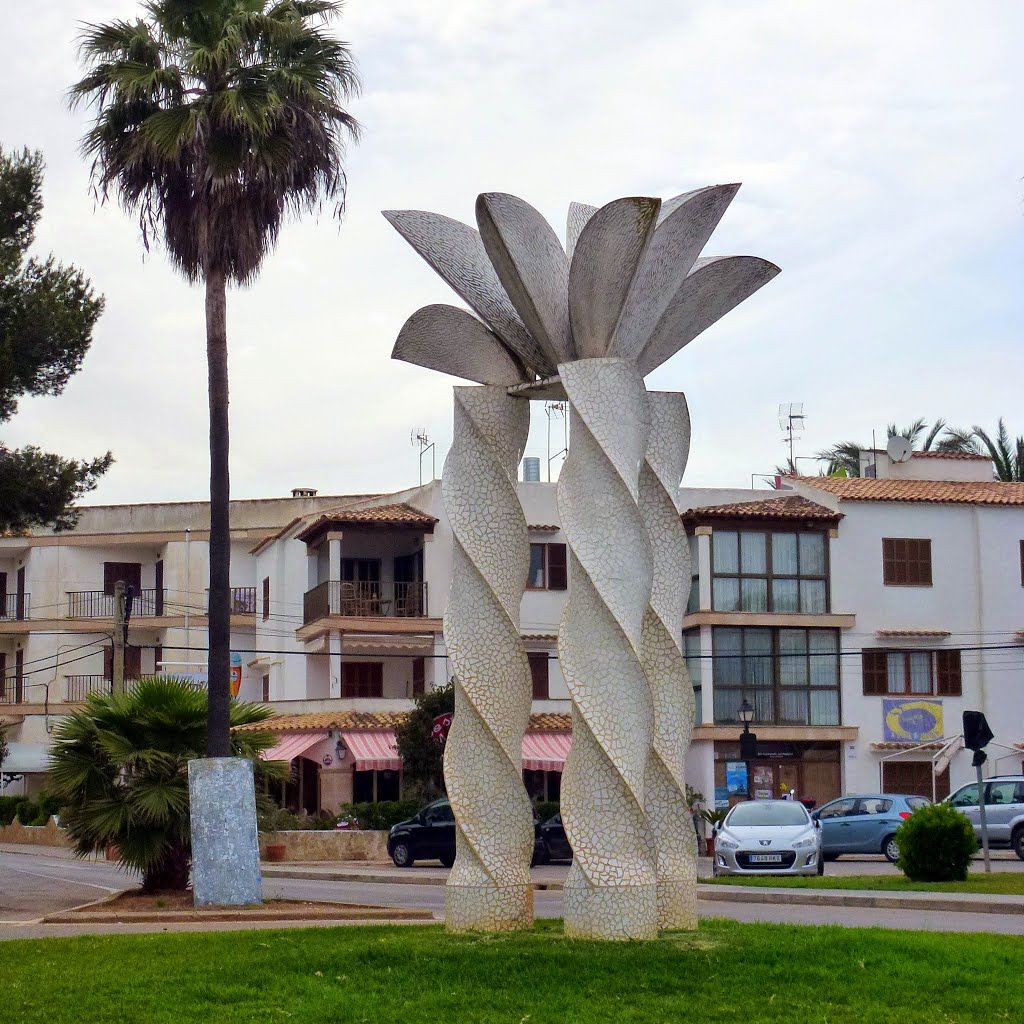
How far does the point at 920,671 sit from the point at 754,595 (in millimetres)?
5527

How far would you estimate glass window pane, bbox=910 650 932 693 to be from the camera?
48438 mm

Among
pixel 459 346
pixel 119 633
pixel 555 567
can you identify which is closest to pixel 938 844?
pixel 459 346

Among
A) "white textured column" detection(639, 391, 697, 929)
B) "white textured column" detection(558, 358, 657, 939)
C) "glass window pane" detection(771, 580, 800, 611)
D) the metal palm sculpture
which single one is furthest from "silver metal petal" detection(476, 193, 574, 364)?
"glass window pane" detection(771, 580, 800, 611)

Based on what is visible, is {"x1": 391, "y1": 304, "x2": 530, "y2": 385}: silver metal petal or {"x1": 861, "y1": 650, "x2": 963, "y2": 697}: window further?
{"x1": 861, "y1": 650, "x2": 963, "y2": 697}: window

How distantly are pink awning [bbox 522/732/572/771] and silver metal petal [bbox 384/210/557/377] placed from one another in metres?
30.7

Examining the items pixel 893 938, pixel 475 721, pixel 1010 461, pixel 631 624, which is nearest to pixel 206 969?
pixel 475 721

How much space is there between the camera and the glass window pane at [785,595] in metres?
48.5

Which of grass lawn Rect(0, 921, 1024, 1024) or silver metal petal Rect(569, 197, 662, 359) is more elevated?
silver metal petal Rect(569, 197, 662, 359)

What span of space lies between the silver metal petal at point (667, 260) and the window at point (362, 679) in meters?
37.8

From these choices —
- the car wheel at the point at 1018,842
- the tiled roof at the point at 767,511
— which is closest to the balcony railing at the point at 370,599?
the tiled roof at the point at 767,511

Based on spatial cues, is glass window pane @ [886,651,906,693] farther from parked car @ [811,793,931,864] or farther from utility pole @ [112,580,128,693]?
utility pole @ [112,580,128,693]

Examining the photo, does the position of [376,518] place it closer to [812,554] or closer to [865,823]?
[812,554]

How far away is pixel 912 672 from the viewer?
48.6 m

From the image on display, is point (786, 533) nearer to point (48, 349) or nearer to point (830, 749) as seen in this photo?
point (830, 749)
